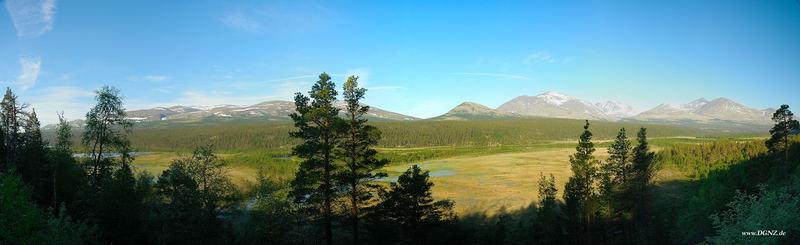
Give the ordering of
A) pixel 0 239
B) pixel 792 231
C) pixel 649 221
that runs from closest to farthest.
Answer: pixel 0 239, pixel 792 231, pixel 649 221

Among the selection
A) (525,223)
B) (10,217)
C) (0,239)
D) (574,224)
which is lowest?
(525,223)

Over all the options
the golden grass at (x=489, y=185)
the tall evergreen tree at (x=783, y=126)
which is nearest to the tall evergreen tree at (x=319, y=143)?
the golden grass at (x=489, y=185)

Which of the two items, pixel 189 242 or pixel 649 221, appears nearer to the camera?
pixel 189 242

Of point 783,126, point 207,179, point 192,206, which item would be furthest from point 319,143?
point 783,126

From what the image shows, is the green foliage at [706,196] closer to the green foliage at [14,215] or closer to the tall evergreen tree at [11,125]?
the green foliage at [14,215]

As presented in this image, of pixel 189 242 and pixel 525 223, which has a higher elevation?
pixel 189 242

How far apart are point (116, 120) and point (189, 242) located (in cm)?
1077

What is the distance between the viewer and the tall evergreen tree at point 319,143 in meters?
17.5

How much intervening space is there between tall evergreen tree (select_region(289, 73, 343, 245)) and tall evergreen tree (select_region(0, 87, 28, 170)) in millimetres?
24565

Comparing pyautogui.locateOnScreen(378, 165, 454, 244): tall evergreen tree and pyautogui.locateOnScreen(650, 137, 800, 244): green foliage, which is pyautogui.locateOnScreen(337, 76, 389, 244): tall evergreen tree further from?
pyautogui.locateOnScreen(650, 137, 800, 244): green foliage

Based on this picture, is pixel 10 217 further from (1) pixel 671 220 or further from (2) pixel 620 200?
(1) pixel 671 220

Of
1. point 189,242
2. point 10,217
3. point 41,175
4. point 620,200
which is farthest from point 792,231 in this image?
point 41,175

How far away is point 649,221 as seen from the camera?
47594 mm

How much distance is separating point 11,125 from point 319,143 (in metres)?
27.9
